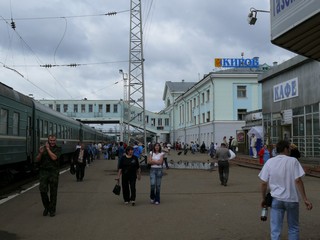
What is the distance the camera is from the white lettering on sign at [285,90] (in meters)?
24.7

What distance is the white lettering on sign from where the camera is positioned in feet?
80.9

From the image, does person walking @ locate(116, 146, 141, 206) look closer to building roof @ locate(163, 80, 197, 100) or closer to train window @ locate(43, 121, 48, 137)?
train window @ locate(43, 121, 48, 137)

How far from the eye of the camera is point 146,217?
360 inches

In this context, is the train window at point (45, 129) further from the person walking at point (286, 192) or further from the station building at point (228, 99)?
the station building at point (228, 99)

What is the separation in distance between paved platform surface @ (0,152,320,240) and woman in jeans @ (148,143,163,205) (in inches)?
12.3

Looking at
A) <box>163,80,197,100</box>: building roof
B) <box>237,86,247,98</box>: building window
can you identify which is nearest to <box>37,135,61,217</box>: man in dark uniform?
<box>237,86,247,98</box>: building window

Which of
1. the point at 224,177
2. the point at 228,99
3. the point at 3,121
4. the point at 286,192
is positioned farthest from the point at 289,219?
the point at 228,99

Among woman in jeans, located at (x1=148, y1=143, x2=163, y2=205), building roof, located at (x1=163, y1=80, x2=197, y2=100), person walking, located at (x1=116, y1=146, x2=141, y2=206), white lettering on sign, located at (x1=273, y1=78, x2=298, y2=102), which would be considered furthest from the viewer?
building roof, located at (x1=163, y1=80, x2=197, y2=100)

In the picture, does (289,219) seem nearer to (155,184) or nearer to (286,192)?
(286,192)

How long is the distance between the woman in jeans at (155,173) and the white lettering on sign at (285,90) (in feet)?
50.1

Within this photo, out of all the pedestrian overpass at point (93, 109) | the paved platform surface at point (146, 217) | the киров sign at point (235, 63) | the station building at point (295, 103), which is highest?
the киров sign at point (235, 63)

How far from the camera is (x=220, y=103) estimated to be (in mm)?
52562

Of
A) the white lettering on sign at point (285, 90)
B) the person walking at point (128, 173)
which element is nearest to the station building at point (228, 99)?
the white lettering on sign at point (285, 90)

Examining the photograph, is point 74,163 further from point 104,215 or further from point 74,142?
point 74,142
